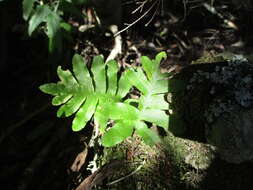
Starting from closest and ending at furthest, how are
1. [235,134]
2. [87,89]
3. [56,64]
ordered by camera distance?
1. [235,134]
2. [87,89]
3. [56,64]

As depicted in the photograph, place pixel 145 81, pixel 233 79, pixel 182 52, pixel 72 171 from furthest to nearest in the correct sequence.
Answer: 1. pixel 182 52
2. pixel 72 171
3. pixel 145 81
4. pixel 233 79

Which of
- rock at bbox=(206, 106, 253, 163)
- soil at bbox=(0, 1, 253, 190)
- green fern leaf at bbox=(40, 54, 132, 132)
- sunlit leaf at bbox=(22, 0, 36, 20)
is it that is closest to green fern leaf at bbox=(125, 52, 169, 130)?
green fern leaf at bbox=(40, 54, 132, 132)

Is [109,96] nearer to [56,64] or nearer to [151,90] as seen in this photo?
[151,90]

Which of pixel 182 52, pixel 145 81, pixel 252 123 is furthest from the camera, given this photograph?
pixel 182 52

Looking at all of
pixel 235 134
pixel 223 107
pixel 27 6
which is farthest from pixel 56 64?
pixel 235 134

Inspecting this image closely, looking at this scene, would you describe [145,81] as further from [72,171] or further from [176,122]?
[72,171]

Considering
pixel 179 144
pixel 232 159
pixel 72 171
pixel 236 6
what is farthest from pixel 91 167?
pixel 236 6

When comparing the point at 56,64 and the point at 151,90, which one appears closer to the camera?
the point at 151,90

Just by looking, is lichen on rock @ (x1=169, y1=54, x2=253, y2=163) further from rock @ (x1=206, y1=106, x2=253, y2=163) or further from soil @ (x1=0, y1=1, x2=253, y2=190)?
soil @ (x1=0, y1=1, x2=253, y2=190)

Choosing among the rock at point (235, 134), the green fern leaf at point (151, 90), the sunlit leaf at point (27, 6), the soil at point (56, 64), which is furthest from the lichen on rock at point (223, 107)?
the sunlit leaf at point (27, 6)
